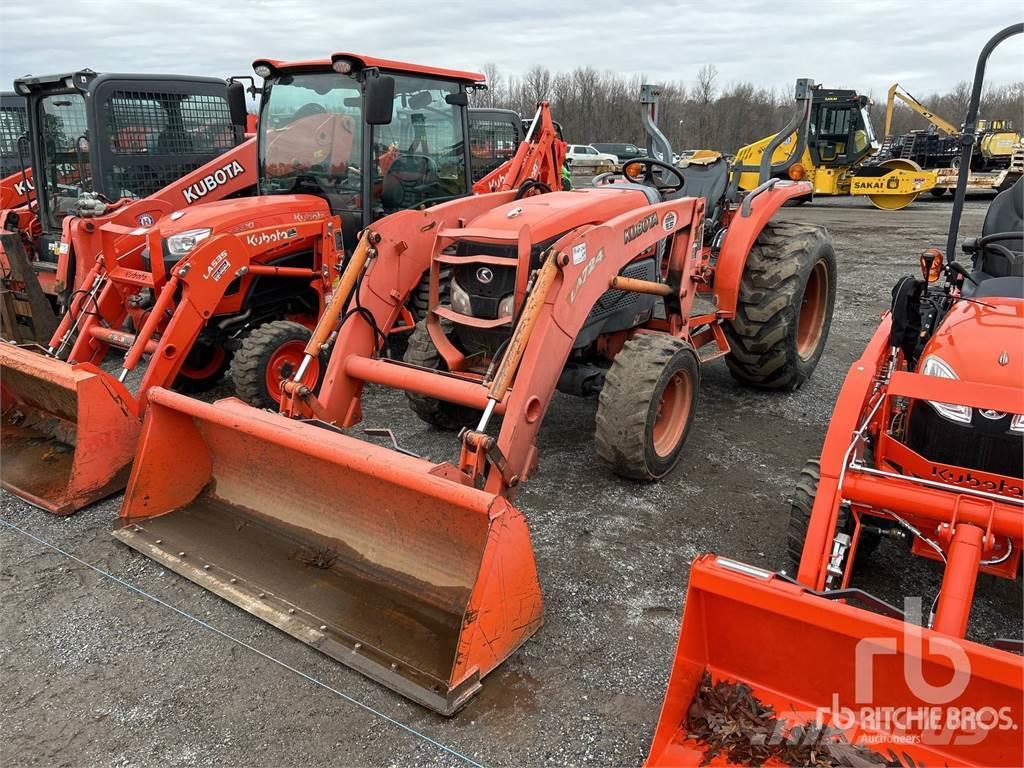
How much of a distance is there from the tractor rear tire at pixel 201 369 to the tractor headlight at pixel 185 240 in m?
0.90

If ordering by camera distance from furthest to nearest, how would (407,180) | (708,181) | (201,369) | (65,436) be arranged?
(201,369) < (407,180) < (708,181) < (65,436)

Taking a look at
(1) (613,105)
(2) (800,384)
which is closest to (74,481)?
(2) (800,384)

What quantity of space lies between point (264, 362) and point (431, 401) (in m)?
1.29

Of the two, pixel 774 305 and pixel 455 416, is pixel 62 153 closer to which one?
pixel 455 416

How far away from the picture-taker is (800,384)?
19.7ft

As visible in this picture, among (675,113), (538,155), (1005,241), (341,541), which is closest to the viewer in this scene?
(341,541)

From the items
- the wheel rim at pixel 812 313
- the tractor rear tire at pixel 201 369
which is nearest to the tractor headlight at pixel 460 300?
the tractor rear tire at pixel 201 369


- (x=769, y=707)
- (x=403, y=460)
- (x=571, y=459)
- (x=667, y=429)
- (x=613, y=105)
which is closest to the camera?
(x=769, y=707)

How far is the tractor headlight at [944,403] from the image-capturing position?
2717mm

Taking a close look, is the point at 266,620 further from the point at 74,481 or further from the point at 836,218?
the point at 836,218

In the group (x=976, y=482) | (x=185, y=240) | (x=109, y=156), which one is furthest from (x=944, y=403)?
(x=109, y=156)

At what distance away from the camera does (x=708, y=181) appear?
5727 millimetres

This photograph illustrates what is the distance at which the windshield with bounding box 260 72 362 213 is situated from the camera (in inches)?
222

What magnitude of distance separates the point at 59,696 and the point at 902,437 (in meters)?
3.52
